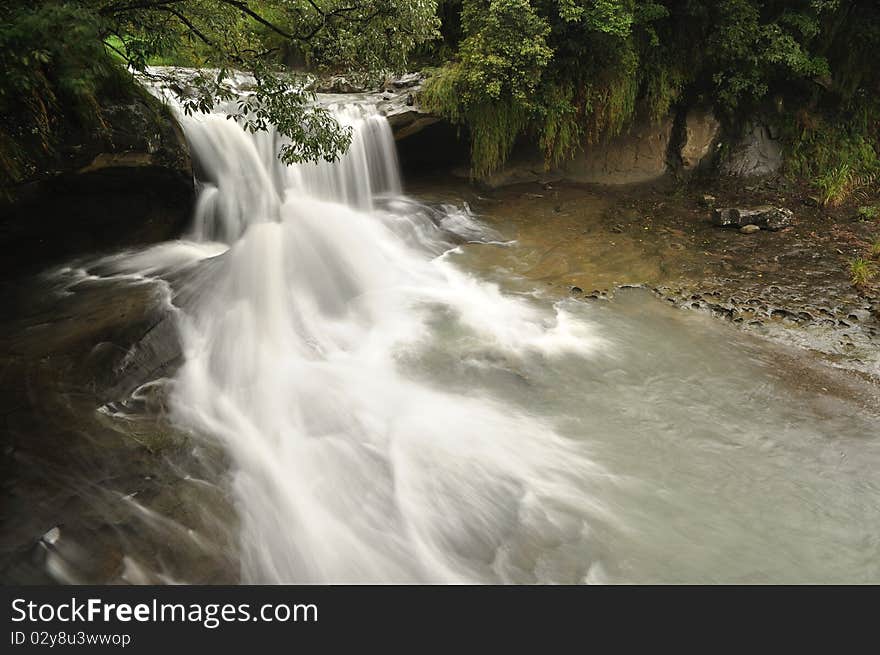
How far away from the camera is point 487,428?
16.4ft

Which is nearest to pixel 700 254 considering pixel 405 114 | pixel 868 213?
pixel 868 213

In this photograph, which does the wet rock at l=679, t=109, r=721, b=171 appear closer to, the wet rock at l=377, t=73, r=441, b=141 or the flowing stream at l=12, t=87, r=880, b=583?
the flowing stream at l=12, t=87, r=880, b=583

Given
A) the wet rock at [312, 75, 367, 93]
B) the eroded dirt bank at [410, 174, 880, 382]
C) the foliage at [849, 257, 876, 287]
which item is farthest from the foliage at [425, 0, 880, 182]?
the foliage at [849, 257, 876, 287]

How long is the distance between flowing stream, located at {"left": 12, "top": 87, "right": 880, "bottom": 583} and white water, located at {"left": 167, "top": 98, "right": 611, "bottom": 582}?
22 millimetres

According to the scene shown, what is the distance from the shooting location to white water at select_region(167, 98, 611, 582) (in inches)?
155

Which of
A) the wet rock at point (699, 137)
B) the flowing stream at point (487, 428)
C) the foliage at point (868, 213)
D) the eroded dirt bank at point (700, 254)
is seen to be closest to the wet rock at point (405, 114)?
the eroded dirt bank at point (700, 254)

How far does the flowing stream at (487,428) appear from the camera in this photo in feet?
12.6

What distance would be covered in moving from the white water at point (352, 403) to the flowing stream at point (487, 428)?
0.07ft

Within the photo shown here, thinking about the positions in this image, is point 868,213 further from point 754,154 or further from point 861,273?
point 861,273

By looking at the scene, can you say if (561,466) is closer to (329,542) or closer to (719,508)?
(719,508)

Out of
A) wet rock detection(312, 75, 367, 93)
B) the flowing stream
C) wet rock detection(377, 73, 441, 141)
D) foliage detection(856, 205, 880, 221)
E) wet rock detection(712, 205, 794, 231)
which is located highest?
wet rock detection(312, 75, 367, 93)

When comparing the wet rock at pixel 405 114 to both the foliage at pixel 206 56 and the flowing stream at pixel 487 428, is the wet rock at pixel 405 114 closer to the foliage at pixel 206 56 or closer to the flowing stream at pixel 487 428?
the flowing stream at pixel 487 428
